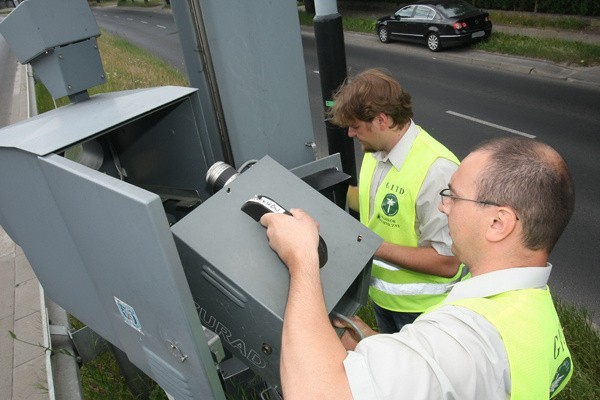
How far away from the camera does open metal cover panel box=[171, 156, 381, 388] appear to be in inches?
51.4

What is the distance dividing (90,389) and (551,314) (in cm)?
269

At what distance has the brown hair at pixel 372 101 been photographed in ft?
6.85

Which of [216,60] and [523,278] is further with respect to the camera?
[216,60]

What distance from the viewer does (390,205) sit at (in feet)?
7.04

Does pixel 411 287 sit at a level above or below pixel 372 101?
below

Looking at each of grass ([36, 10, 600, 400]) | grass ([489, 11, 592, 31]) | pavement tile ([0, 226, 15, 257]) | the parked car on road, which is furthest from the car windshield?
pavement tile ([0, 226, 15, 257])

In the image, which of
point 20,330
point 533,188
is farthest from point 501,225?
point 20,330

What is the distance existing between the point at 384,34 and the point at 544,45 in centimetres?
483

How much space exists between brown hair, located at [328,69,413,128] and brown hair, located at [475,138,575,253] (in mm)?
824

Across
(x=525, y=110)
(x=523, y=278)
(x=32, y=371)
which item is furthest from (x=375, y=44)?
→ (x=523, y=278)

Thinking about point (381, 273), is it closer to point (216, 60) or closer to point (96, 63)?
point (216, 60)

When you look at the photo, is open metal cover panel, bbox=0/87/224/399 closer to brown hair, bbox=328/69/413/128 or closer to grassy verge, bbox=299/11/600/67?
brown hair, bbox=328/69/413/128

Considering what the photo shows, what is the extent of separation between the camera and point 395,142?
2.16 meters

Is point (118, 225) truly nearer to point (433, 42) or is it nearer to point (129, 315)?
point (129, 315)
